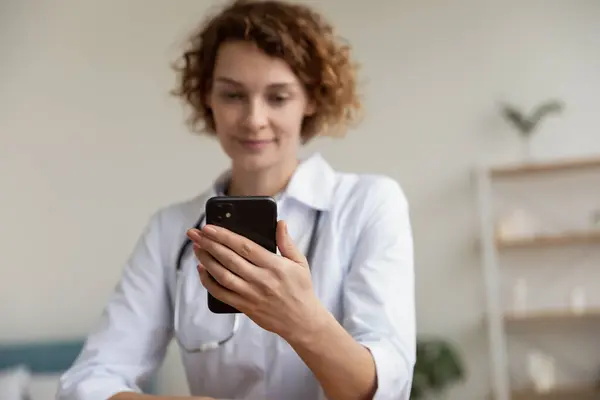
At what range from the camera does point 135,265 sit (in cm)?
94

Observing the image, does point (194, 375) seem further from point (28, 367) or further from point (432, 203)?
point (432, 203)

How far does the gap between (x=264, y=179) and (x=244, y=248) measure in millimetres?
378

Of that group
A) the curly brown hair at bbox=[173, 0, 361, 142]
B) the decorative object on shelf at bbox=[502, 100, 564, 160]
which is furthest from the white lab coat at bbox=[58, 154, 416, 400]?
the decorative object on shelf at bbox=[502, 100, 564, 160]

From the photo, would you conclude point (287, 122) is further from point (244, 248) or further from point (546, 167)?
point (546, 167)

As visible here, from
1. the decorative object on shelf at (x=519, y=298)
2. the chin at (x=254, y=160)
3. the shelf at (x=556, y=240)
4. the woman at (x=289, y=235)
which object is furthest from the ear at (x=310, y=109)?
the decorative object on shelf at (x=519, y=298)

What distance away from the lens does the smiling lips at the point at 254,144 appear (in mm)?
885

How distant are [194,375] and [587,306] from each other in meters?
1.77

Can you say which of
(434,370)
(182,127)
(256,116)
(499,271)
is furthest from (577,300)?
(256,116)

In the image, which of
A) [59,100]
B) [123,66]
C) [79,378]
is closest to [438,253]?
[123,66]

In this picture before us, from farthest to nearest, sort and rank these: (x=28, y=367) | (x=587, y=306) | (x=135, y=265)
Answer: (x=587, y=306), (x=28, y=367), (x=135, y=265)

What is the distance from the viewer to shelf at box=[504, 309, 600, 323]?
6.91 ft

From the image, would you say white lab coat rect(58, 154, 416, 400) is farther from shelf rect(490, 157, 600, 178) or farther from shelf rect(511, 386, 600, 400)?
shelf rect(511, 386, 600, 400)

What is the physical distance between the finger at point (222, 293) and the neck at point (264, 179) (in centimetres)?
35

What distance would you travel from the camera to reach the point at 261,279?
58 cm
